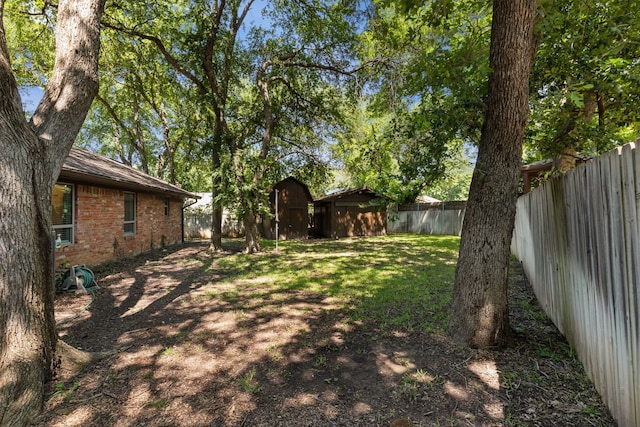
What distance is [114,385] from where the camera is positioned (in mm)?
2941

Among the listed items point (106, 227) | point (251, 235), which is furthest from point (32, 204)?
point (251, 235)

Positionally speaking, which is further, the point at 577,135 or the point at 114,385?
the point at 577,135

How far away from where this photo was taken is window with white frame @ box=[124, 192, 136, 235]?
1078 centimetres

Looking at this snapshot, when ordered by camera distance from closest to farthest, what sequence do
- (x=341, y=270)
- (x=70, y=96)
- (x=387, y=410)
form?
(x=387, y=410) < (x=70, y=96) < (x=341, y=270)

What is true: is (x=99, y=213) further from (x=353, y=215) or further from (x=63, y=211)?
(x=353, y=215)

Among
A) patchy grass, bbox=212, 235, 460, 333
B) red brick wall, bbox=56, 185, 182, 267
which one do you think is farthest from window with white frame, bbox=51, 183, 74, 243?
patchy grass, bbox=212, 235, 460, 333

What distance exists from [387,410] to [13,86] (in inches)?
168

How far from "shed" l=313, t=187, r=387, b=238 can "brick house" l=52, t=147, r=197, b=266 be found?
1027 cm

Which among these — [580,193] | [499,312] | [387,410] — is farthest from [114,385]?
[580,193]

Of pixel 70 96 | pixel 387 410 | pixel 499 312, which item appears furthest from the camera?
pixel 499 312

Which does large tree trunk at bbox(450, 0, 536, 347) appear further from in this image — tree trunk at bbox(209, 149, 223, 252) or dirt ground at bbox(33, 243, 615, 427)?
tree trunk at bbox(209, 149, 223, 252)

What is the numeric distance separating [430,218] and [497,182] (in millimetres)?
19066

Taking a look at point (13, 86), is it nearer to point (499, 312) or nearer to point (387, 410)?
point (387, 410)

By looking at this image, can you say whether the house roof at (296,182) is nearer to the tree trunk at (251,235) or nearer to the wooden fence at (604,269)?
the tree trunk at (251,235)
